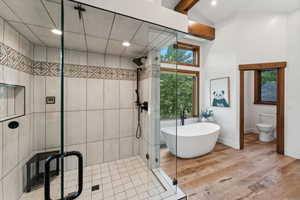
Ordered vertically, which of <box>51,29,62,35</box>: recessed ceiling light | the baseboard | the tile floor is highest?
<box>51,29,62,35</box>: recessed ceiling light

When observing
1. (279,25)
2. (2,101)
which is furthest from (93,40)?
(279,25)

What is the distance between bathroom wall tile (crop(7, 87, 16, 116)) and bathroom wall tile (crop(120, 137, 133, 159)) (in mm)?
1651

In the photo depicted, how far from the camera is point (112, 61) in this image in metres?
2.46

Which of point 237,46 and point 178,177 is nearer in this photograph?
point 178,177

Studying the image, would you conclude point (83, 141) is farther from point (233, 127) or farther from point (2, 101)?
point (233, 127)

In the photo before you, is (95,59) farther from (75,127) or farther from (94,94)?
(75,127)

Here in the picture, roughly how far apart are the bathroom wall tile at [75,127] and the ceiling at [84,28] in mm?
1141

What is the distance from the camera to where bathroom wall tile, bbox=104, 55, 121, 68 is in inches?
95.3

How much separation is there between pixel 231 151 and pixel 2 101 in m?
3.99

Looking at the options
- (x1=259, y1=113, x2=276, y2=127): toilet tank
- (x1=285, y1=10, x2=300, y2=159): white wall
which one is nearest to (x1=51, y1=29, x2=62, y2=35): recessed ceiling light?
(x1=285, y1=10, x2=300, y2=159): white wall

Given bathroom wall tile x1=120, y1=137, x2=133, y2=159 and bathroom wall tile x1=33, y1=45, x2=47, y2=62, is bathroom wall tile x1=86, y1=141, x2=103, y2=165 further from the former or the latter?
bathroom wall tile x1=33, y1=45, x2=47, y2=62

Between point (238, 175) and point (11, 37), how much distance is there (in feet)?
11.9

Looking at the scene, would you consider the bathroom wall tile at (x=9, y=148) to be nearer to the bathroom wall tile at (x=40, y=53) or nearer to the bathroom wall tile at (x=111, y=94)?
the bathroom wall tile at (x=40, y=53)

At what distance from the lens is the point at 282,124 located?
9.07 ft
